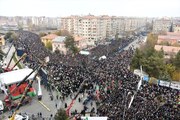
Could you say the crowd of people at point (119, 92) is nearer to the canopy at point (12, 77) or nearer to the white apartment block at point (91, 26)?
the canopy at point (12, 77)

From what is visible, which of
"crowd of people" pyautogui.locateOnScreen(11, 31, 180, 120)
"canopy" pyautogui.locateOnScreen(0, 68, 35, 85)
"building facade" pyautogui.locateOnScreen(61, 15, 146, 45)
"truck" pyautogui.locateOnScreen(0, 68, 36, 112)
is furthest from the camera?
"building facade" pyautogui.locateOnScreen(61, 15, 146, 45)

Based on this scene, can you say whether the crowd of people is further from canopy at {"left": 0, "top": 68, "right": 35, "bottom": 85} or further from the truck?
the truck

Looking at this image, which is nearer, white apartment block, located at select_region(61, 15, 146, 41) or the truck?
the truck

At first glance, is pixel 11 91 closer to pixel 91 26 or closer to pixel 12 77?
pixel 12 77

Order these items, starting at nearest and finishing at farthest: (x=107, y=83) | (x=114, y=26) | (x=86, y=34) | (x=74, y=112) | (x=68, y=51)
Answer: (x=74, y=112) → (x=107, y=83) → (x=68, y=51) → (x=86, y=34) → (x=114, y=26)

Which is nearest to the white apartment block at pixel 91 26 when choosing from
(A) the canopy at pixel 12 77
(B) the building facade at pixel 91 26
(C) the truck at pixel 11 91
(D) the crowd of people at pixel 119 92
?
(B) the building facade at pixel 91 26

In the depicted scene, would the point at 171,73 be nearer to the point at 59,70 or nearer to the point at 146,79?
the point at 146,79

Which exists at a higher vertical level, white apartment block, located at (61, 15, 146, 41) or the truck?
white apartment block, located at (61, 15, 146, 41)

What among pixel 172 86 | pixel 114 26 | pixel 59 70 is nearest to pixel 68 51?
pixel 59 70

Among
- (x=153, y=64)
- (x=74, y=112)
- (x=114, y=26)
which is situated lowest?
(x=74, y=112)

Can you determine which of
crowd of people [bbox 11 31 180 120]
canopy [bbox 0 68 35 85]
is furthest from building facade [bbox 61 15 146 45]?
canopy [bbox 0 68 35 85]

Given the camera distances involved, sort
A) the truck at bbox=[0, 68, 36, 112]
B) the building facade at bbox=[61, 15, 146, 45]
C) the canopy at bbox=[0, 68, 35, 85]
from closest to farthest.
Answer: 1. the truck at bbox=[0, 68, 36, 112]
2. the canopy at bbox=[0, 68, 35, 85]
3. the building facade at bbox=[61, 15, 146, 45]
